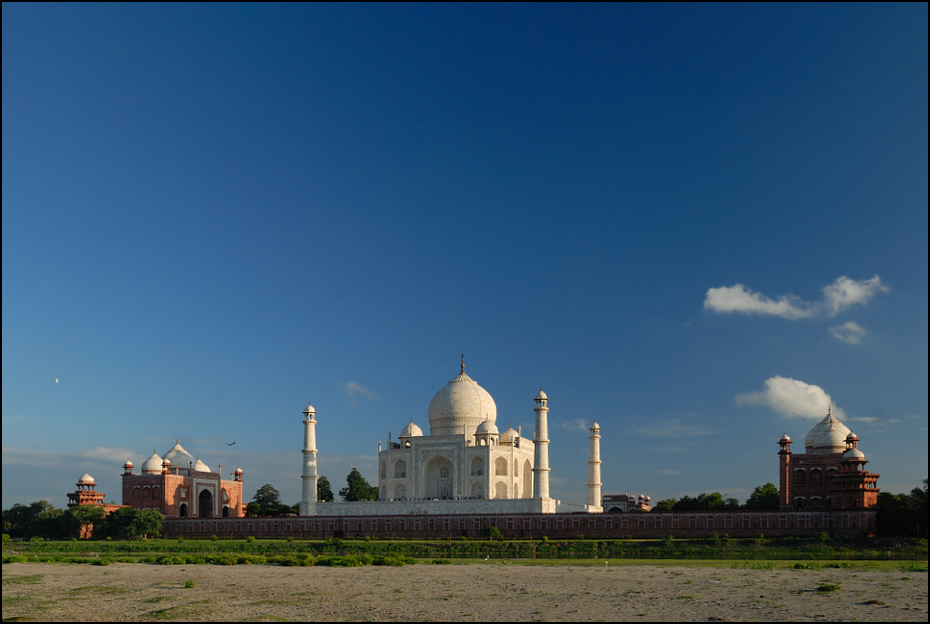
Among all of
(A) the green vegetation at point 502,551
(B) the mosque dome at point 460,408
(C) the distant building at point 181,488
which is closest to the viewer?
(A) the green vegetation at point 502,551

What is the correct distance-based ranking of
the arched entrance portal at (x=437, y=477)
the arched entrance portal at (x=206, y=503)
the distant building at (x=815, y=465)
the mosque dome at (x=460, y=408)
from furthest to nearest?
the arched entrance portal at (x=206, y=503), the mosque dome at (x=460, y=408), the arched entrance portal at (x=437, y=477), the distant building at (x=815, y=465)

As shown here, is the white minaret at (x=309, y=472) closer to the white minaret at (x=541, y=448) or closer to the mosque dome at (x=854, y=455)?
the white minaret at (x=541, y=448)

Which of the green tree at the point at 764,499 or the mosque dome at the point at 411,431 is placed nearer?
the green tree at the point at 764,499

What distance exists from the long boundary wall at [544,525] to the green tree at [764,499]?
37.7 ft

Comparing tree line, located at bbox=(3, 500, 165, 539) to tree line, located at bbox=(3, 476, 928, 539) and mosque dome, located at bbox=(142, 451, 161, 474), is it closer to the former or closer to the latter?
tree line, located at bbox=(3, 476, 928, 539)

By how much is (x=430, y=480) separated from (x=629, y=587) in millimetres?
40882

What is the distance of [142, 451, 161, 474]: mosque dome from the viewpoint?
75312 mm

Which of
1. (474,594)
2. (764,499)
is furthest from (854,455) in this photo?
(474,594)

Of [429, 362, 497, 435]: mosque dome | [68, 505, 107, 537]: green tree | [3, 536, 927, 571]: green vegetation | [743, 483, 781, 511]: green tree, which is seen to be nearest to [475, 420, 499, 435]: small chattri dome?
[429, 362, 497, 435]: mosque dome

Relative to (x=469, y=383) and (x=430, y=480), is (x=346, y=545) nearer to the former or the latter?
(x=430, y=480)

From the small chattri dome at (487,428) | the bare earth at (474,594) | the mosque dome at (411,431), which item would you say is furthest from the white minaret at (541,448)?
the bare earth at (474,594)

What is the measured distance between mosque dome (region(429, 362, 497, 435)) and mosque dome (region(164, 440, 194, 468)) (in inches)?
980

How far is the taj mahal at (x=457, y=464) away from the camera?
199 feet

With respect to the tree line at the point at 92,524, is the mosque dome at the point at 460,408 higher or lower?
higher
